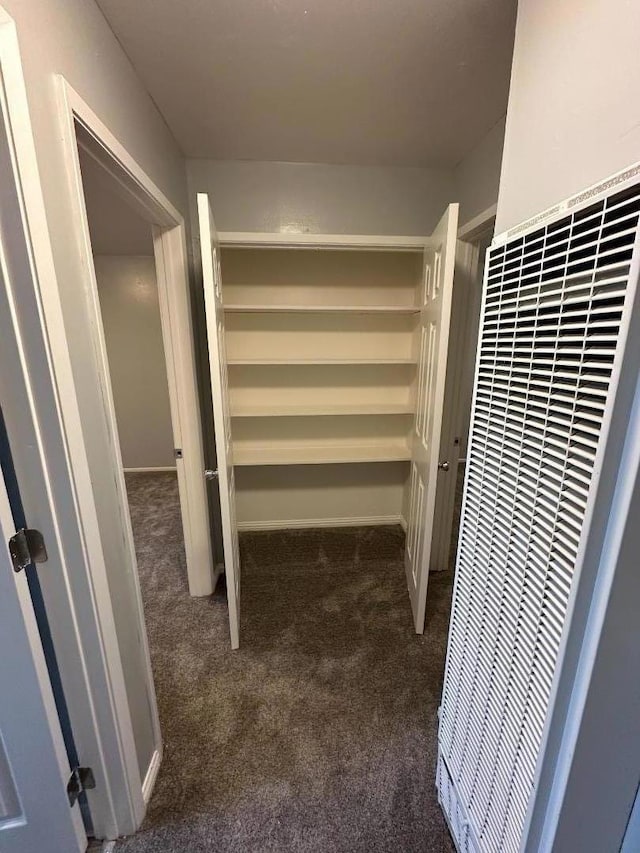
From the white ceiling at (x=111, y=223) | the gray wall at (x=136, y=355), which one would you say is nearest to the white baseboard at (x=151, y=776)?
the white ceiling at (x=111, y=223)

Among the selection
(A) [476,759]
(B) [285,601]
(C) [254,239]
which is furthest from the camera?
(B) [285,601]

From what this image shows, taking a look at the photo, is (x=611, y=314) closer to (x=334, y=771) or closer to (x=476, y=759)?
(x=476, y=759)

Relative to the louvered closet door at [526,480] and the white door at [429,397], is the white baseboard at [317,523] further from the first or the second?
the louvered closet door at [526,480]

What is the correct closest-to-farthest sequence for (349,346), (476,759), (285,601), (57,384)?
(57,384), (476,759), (285,601), (349,346)

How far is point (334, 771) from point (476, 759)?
0.63m

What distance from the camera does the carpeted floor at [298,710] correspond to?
124cm

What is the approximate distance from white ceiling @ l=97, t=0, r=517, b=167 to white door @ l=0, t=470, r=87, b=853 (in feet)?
4.85

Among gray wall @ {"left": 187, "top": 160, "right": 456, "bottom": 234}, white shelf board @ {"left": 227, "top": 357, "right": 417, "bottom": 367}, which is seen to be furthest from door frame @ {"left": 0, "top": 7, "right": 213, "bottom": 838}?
white shelf board @ {"left": 227, "top": 357, "right": 417, "bottom": 367}

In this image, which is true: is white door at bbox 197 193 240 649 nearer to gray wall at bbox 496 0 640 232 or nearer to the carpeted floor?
the carpeted floor

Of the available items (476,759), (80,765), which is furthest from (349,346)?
(80,765)

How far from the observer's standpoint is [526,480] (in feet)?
2.73

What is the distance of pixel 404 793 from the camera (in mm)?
1326

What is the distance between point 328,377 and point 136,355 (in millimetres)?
2440

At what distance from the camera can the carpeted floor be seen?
4.06 ft
